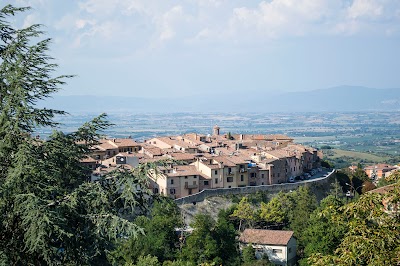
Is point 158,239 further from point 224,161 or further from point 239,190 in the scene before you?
point 224,161

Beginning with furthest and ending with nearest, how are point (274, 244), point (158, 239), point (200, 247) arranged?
point (274, 244), point (158, 239), point (200, 247)

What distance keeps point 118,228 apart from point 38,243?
0.82 metres

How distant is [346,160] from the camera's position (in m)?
99.8

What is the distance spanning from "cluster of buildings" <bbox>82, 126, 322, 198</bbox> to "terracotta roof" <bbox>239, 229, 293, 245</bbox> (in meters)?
5.57

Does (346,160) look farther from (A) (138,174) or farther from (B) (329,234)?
(A) (138,174)

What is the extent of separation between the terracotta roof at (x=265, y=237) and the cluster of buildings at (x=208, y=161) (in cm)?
557

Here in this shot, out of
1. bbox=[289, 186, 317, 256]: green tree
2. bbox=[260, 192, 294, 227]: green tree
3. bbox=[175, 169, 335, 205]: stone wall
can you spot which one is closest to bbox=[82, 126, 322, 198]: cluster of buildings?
bbox=[175, 169, 335, 205]: stone wall

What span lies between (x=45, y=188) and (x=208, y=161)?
31229 millimetres

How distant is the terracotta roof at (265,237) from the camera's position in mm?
29016

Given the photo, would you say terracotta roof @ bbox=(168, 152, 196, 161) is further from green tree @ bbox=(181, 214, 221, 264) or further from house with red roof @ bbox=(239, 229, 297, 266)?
green tree @ bbox=(181, 214, 221, 264)

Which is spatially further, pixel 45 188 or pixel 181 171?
pixel 181 171

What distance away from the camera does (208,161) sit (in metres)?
37.6

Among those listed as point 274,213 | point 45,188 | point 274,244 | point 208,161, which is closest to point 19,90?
point 45,188

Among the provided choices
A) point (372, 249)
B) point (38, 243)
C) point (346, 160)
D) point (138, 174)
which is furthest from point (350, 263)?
point (346, 160)
